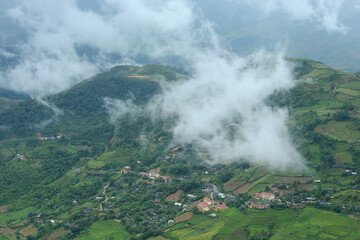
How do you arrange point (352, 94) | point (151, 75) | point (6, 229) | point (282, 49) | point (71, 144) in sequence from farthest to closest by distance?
point (282, 49), point (151, 75), point (71, 144), point (352, 94), point (6, 229)

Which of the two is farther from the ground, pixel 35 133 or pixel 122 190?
pixel 35 133

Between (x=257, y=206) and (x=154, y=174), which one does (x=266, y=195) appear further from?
(x=154, y=174)

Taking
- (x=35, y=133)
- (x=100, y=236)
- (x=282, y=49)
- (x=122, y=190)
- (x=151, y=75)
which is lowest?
(x=100, y=236)

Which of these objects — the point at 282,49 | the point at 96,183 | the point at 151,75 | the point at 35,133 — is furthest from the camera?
the point at 282,49

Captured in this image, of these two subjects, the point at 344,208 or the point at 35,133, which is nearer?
the point at 344,208

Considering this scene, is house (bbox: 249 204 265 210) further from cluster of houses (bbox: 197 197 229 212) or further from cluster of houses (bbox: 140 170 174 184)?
cluster of houses (bbox: 140 170 174 184)

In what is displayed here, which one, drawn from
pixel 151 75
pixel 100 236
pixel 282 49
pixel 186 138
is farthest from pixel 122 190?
pixel 282 49

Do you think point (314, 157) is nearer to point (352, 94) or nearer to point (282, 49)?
point (352, 94)
